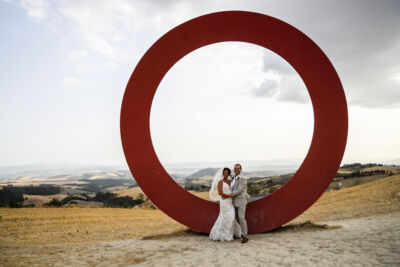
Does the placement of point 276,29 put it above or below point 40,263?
above

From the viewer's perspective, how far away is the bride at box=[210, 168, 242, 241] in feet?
20.0

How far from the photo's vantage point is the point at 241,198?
618cm

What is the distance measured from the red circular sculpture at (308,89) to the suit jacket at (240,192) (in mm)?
618

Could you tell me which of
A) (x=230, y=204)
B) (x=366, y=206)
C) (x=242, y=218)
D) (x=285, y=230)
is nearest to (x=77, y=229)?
(x=230, y=204)

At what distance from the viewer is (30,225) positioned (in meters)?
10.7

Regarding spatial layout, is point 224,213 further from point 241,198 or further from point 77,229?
point 77,229

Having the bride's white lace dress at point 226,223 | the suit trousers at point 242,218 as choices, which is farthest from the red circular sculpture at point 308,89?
the suit trousers at point 242,218

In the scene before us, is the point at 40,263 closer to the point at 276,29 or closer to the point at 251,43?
the point at 251,43

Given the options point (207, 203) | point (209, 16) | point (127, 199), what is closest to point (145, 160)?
point (207, 203)

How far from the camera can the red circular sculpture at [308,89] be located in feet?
21.0

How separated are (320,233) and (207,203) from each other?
261 cm

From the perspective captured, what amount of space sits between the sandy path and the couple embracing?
0.27 metres

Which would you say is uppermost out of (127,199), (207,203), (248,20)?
(248,20)

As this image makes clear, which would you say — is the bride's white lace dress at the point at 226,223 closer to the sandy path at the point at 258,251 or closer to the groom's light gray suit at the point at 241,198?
the groom's light gray suit at the point at 241,198
